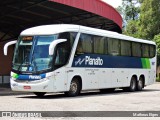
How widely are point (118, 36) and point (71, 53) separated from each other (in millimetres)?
5553

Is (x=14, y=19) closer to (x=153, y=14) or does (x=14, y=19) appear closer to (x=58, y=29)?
(x=58, y=29)

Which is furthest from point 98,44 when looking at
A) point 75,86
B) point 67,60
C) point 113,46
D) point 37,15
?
point 37,15

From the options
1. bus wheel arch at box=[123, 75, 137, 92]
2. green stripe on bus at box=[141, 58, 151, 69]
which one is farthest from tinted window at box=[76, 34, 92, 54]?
green stripe on bus at box=[141, 58, 151, 69]

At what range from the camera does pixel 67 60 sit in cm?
1772

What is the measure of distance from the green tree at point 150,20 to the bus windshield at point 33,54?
40.9 meters

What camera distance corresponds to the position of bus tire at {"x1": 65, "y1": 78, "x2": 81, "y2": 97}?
18297 mm

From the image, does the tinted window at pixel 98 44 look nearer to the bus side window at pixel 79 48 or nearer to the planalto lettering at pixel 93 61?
the planalto lettering at pixel 93 61

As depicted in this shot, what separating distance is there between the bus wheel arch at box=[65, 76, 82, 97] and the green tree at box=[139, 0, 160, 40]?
39.4m

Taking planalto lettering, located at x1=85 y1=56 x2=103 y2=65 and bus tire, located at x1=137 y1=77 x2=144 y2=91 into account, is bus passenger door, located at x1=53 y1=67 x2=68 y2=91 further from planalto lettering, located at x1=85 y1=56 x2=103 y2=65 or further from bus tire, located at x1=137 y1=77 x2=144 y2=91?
bus tire, located at x1=137 y1=77 x2=144 y2=91

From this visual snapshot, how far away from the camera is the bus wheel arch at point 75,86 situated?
1830 cm

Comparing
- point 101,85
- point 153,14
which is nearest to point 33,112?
point 101,85

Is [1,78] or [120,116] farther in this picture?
[1,78]

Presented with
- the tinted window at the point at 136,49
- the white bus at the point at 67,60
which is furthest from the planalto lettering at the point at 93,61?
the tinted window at the point at 136,49

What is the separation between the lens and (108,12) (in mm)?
30156
